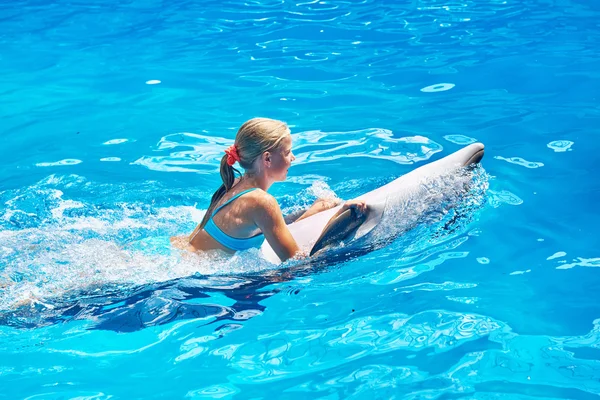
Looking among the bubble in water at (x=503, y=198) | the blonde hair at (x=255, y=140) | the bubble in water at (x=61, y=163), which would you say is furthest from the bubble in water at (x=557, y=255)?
the bubble in water at (x=61, y=163)

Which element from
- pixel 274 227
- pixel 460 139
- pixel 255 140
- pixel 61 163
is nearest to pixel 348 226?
pixel 274 227

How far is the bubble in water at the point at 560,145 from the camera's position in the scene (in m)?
6.37

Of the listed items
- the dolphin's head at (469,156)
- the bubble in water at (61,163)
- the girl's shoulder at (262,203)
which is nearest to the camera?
the girl's shoulder at (262,203)

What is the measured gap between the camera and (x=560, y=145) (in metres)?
6.45

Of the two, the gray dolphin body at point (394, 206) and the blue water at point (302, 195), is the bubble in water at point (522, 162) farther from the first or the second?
the gray dolphin body at point (394, 206)

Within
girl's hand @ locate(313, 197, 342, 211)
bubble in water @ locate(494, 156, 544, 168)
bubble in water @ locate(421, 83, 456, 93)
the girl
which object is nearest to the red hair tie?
the girl

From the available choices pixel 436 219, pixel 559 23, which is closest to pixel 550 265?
pixel 436 219

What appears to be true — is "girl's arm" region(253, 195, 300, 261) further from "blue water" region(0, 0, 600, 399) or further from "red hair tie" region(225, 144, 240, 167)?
"red hair tie" region(225, 144, 240, 167)

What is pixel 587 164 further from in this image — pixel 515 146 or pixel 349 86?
pixel 349 86

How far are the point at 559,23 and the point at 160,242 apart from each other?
259 inches

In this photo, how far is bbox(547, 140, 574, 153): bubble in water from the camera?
20.9 feet

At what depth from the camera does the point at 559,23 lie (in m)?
9.66

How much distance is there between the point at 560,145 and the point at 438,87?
186 cm

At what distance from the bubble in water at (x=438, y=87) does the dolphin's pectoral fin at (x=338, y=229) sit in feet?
11.2
